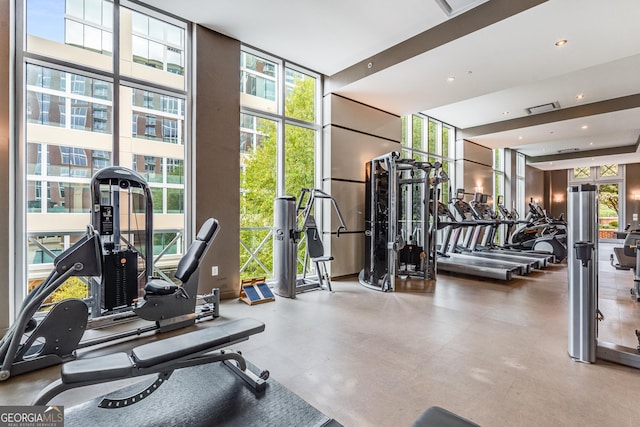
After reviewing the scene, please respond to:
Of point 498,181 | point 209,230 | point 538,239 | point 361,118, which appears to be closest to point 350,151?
point 361,118

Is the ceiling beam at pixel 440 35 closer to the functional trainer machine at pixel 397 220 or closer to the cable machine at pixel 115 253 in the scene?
the functional trainer machine at pixel 397 220

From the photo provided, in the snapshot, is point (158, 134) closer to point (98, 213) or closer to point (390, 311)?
point (98, 213)

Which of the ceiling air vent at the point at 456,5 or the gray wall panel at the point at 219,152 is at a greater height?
the ceiling air vent at the point at 456,5

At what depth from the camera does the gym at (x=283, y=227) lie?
7.38ft

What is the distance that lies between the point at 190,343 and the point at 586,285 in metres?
3.26

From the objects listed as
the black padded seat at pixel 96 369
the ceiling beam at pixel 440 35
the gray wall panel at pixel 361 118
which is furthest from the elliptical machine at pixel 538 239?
the black padded seat at pixel 96 369

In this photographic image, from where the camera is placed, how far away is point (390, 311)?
4168 mm

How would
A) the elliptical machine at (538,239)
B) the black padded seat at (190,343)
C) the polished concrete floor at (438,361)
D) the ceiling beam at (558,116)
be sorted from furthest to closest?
the elliptical machine at (538,239) < the ceiling beam at (558,116) < the polished concrete floor at (438,361) < the black padded seat at (190,343)

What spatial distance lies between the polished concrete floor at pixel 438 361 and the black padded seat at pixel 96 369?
25.2 inches

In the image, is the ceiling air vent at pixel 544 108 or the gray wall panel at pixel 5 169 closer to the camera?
the gray wall panel at pixel 5 169

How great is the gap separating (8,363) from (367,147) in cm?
616

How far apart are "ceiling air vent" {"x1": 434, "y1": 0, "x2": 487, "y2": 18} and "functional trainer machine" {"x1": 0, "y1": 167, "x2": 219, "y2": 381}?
→ 151 inches

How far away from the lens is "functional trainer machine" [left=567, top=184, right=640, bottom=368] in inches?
105

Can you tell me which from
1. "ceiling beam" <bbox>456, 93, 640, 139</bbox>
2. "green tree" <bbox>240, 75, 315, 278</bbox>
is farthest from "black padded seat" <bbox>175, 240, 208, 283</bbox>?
"ceiling beam" <bbox>456, 93, 640, 139</bbox>
